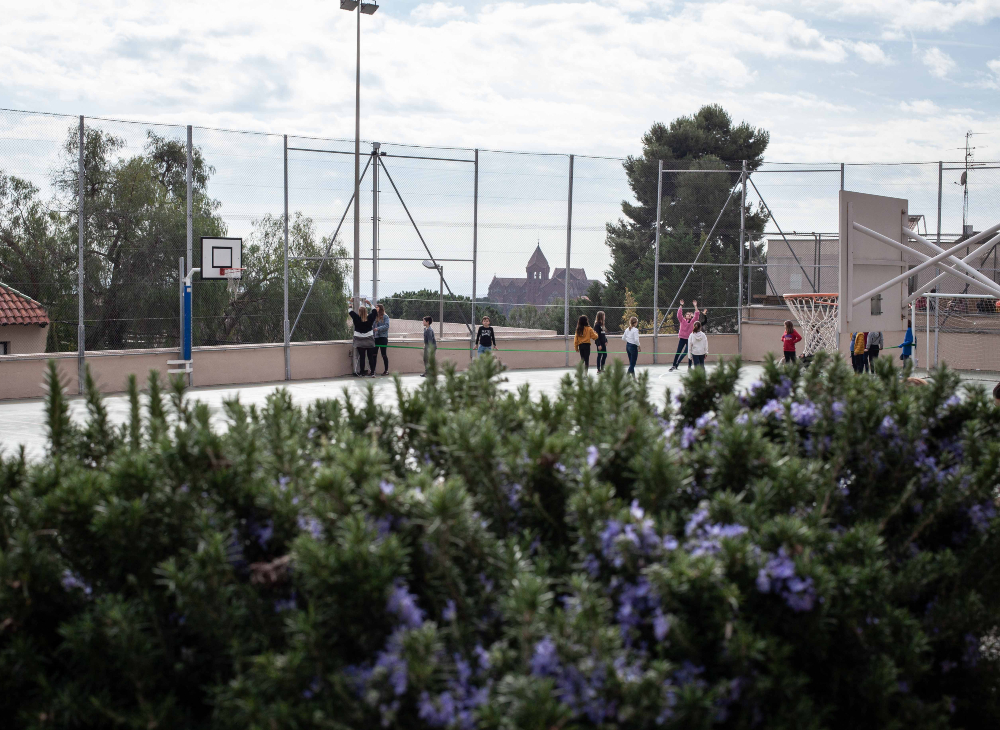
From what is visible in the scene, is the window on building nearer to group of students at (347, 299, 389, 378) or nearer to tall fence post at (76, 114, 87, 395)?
group of students at (347, 299, 389, 378)

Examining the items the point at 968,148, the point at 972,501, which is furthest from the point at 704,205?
the point at 972,501

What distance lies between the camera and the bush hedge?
1957 millimetres

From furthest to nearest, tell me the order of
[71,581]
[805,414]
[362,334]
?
[362,334] < [805,414] < [71,581]

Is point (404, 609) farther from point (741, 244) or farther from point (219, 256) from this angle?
point (741, 244)

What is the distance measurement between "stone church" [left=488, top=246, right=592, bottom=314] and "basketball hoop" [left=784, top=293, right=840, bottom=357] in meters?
5.20

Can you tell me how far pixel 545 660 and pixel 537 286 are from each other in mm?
22308

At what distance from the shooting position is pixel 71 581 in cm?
228

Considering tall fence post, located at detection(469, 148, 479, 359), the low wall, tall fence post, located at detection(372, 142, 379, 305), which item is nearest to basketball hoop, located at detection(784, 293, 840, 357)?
the low wall

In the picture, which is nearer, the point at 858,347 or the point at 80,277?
the point at 80,277

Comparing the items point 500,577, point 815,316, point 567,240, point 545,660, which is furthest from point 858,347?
point 545,660

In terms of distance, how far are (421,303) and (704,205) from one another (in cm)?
937

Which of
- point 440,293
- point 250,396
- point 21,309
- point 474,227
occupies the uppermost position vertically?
point 474,227

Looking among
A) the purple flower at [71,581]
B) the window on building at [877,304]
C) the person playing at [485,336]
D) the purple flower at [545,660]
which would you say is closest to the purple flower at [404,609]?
the purple flower at [545,660]

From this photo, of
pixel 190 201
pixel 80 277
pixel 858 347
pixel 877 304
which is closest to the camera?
pixel 877 304
